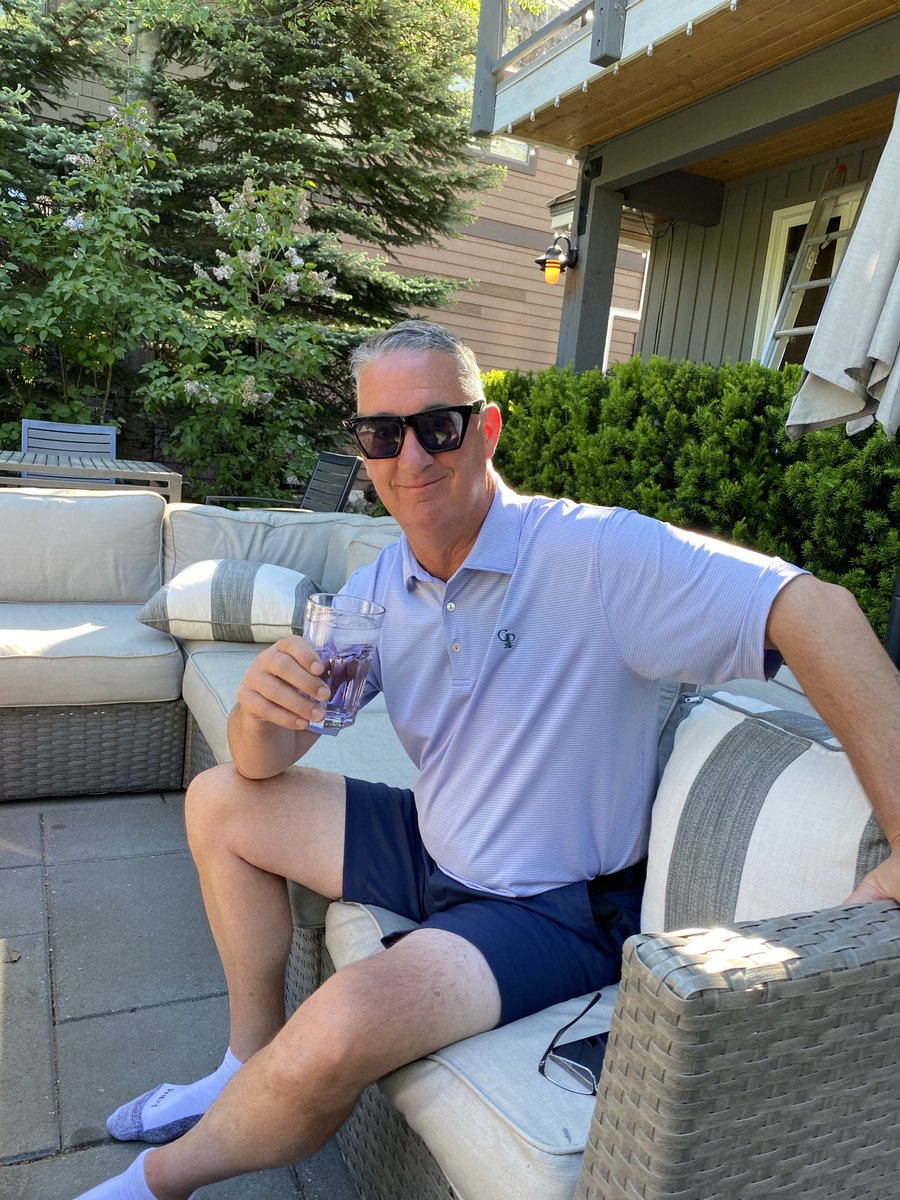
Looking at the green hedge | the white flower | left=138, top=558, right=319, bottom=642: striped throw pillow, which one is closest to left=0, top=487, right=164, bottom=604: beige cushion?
left=138, top=558, right=319, bottom=642: striped throw pillow

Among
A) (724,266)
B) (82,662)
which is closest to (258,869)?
(82,662)

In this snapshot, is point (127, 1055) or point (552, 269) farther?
point (552, 269)

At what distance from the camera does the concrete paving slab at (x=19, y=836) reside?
269 cm

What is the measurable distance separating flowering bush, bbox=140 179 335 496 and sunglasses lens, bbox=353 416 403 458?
202 inches

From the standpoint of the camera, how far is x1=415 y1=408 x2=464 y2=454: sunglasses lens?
158cm

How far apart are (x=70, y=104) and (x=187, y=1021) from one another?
9.41 m

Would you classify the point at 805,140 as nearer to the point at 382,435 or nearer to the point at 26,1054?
the point at 382,435

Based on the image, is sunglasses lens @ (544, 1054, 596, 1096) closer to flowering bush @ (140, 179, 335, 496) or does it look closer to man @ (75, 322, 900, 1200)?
man @ (75, 322, 900, 1200)

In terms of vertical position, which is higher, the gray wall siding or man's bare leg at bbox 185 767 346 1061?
the gray wall siding

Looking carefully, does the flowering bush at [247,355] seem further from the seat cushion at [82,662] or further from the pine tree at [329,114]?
the seat cushion at [82,662]

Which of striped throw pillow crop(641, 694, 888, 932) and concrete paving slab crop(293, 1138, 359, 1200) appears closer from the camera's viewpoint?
striped throw pillow crop(641, 694, 888, 932)

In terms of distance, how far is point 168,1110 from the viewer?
1.65 m

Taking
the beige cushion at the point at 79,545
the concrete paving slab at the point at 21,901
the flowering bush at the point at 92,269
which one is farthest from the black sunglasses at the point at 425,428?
the flowering bush at the point at 92,269

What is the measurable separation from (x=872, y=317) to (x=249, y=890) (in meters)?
1.81
